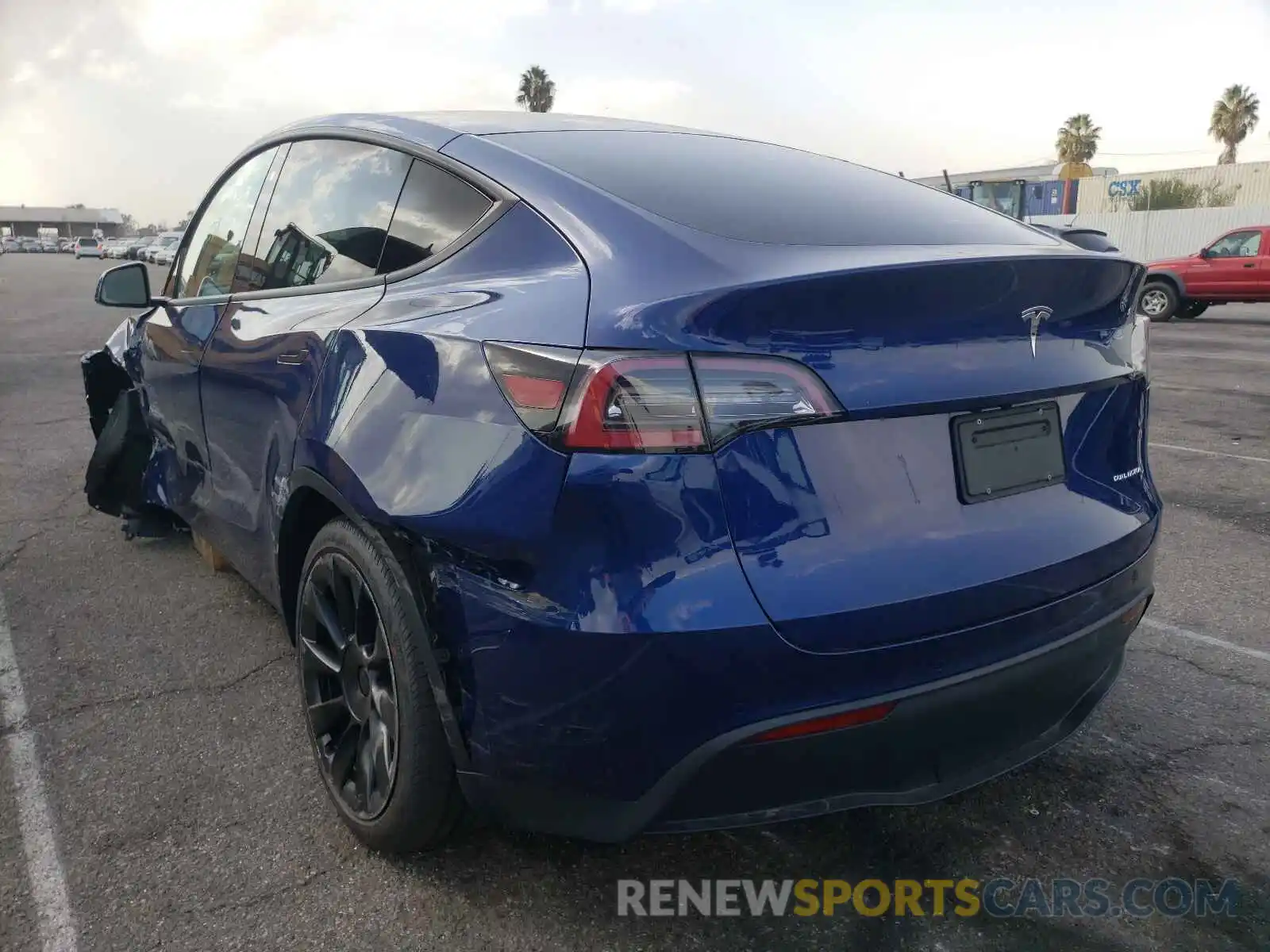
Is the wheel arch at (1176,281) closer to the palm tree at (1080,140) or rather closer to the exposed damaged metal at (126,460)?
the exposed damaged metal at (126,460)

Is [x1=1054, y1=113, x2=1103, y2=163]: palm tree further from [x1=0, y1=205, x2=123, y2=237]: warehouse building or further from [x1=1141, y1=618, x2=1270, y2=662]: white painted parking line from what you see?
[x1=0, y1=205, x2=123, y2=237]: warehouse building

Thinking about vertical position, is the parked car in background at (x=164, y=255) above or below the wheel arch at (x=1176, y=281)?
above

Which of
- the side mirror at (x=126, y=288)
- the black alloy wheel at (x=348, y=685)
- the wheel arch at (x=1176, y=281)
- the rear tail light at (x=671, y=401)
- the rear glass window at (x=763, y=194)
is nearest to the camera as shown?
the rear tail light at (x=671, y=401)

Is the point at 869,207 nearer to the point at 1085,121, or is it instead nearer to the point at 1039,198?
the point at 1039,198

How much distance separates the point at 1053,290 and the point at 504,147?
1234 millimetres

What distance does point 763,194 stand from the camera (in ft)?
7.28

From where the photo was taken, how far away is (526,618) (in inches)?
67.4

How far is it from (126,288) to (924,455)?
3.28 metres

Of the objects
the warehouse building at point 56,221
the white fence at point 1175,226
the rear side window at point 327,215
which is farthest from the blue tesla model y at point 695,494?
the warehouse building at point 56,221

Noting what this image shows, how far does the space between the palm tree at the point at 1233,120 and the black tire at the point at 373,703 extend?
6304cm

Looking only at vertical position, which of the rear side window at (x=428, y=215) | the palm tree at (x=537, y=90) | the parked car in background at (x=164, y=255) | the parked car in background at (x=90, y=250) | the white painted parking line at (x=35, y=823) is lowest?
the white painted parking line at (x=35, y=823)

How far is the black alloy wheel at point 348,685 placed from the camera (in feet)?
6.97

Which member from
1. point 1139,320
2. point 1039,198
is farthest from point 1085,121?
point 1139,320

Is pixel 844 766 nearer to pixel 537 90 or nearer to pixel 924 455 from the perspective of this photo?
pixel 924 455
